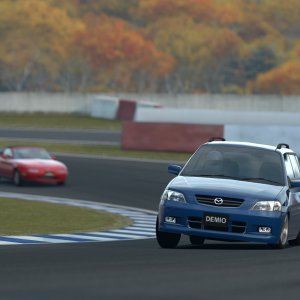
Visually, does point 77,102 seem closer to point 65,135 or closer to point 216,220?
point 65,135

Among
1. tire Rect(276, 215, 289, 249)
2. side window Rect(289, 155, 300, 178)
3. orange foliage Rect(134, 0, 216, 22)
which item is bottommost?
tire Rect(276, 215, 289, 249)

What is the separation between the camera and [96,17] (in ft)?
618

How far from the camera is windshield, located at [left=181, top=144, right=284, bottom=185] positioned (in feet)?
54.0

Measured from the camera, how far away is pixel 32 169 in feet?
121

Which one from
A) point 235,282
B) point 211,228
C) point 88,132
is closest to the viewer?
point 235,282

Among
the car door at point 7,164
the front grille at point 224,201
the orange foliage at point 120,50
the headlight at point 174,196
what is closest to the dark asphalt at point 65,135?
the car door at point 7,164

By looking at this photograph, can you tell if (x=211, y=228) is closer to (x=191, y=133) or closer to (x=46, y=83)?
(x=191, y=133)

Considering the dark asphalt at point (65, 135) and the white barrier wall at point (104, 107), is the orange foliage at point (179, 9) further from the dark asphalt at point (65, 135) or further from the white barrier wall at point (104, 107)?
the dark asphalt at point (65, 135)

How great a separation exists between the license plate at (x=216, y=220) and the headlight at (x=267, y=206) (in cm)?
43

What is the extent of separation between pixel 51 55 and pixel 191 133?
105453 mm

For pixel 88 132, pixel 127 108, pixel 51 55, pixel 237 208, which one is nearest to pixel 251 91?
pixel 51 55

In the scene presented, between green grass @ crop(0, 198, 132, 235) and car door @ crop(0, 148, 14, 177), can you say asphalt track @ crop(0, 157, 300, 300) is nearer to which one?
green grass @ crop(0, 198, 132, 235)

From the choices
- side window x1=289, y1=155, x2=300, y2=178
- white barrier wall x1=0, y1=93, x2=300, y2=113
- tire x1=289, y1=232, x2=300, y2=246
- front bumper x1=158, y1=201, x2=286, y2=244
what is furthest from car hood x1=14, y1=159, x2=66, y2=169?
white barrier wall x1=0, y1=93, x2=300, y2=113

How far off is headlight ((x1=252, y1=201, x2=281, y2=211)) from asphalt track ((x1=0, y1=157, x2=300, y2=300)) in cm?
58
